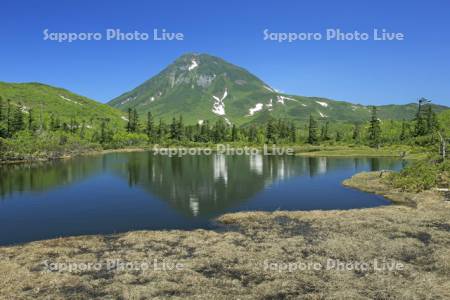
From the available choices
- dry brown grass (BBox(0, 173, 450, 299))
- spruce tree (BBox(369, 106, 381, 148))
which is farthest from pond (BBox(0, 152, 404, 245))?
spruce tree (BBox(369, 106, 381, 148))

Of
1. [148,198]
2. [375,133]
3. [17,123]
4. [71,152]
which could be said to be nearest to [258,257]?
[148,198]

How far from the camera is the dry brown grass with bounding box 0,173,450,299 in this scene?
79.8 ft

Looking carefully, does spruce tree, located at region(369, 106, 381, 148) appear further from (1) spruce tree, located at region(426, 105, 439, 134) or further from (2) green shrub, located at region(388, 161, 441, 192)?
(2) green shrub, located at region(388, 161, 441, 192)

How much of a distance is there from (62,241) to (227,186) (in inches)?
1615

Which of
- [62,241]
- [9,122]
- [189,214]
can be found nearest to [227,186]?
[189,214]

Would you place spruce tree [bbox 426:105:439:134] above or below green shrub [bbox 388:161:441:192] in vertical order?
above

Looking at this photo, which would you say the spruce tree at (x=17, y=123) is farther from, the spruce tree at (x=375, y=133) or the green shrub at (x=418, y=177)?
the green shrub at (x=418, y=177)

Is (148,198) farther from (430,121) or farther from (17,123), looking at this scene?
(430,121)

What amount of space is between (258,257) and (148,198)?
116ft

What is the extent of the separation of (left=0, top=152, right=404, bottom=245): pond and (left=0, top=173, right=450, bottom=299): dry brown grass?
21.3 ft

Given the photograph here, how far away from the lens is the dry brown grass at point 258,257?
24.3 metres

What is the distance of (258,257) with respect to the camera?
3039cm

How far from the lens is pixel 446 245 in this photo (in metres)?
32.4

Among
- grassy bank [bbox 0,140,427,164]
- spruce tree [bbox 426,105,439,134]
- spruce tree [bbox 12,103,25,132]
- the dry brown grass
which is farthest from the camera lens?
spruce tree [bbox 12,103,25,132]
